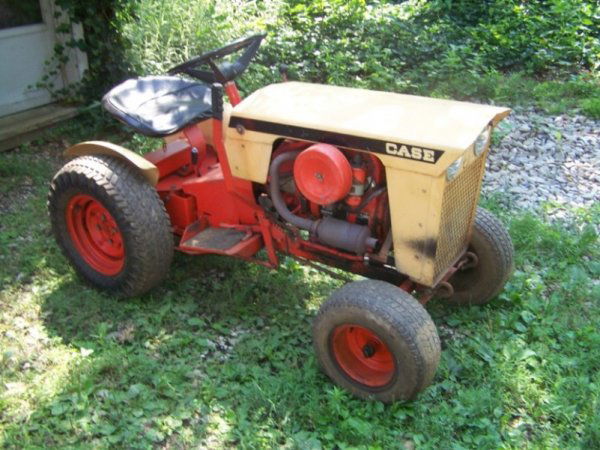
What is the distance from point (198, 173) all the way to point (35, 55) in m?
3.40

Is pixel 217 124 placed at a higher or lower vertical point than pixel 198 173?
higher

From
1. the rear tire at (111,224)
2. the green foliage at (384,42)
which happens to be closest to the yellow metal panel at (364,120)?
the rear tire at (111,224)

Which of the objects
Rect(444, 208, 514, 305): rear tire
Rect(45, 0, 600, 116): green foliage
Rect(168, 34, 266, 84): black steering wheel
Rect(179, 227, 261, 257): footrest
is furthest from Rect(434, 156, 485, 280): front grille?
Rect(45, 0, 600, 116): green foliage

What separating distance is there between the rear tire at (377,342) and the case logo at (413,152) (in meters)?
0.59

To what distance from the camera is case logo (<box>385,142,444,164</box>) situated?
9.04 ft

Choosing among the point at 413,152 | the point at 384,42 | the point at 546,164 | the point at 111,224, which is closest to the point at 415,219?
the point at 413,152

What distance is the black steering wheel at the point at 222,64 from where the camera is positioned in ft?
11.0

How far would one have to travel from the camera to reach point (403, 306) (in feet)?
9.44

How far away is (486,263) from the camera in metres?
3.54

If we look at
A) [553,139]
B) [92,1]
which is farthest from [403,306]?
[92,1]

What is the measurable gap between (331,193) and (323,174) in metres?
0.10

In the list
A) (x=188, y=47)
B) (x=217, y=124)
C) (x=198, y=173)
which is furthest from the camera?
(x=188, y=47)

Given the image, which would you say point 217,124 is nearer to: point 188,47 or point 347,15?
point 188,47

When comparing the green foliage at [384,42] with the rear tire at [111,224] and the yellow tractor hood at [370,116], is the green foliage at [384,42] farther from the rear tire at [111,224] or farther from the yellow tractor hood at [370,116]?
the yellow tractor hood at [370,116]
